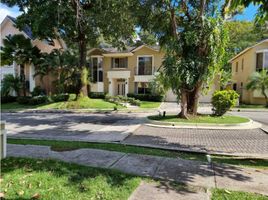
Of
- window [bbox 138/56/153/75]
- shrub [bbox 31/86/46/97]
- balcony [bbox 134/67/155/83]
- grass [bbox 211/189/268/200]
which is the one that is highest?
window [bbox 138/56/153/75]

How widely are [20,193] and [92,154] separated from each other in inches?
105

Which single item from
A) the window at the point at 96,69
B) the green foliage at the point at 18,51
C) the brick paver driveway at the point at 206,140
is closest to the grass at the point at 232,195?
the brick paver driveway at the point at 206,140

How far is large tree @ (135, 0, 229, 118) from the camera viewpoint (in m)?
14.1

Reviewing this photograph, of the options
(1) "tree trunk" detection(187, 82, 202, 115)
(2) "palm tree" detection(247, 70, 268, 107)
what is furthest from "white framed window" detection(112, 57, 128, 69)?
(1) "tree trunk" detection(187, 82, 202, 115)

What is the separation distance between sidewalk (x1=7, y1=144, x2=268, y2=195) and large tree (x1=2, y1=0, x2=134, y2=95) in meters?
13.6

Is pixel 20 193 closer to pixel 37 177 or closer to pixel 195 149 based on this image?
pixel 37 177

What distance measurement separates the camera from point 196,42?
14.3 meters

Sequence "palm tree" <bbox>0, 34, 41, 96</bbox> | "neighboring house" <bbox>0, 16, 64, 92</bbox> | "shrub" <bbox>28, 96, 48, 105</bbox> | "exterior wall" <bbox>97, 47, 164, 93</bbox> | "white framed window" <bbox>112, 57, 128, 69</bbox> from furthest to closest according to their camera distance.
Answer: "white framed window" <bbox>112, 57, 128, 69</bbox>, "exterior wall" <bbox>97, 47, 164, 93</bbox>, "neighboring house" <bbox>0, 16, 64, 92</bbox>, "shrub" <bbox>28, 96, 48, 105</bbox>, "palm tree" <bbox>0, 34, 41, 96</bbox>

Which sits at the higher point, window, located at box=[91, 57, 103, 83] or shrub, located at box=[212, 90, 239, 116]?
window, located at box=[91, 57, 103, 83]

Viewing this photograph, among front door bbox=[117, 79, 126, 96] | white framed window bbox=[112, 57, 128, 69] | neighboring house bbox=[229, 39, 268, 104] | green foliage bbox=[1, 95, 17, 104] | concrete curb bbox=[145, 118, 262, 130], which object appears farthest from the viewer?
front door bbox=[117, 79, 126, 96]

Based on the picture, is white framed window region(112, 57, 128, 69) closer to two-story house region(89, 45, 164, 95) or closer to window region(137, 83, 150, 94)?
two-story house region(89, 45, 164, 95)

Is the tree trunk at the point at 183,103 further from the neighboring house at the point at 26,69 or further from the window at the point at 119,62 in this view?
the neighboring house at the point at 26,69

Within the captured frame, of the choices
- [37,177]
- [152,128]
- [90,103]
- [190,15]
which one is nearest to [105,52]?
[90,103]

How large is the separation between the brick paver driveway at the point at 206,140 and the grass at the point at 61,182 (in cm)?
402
